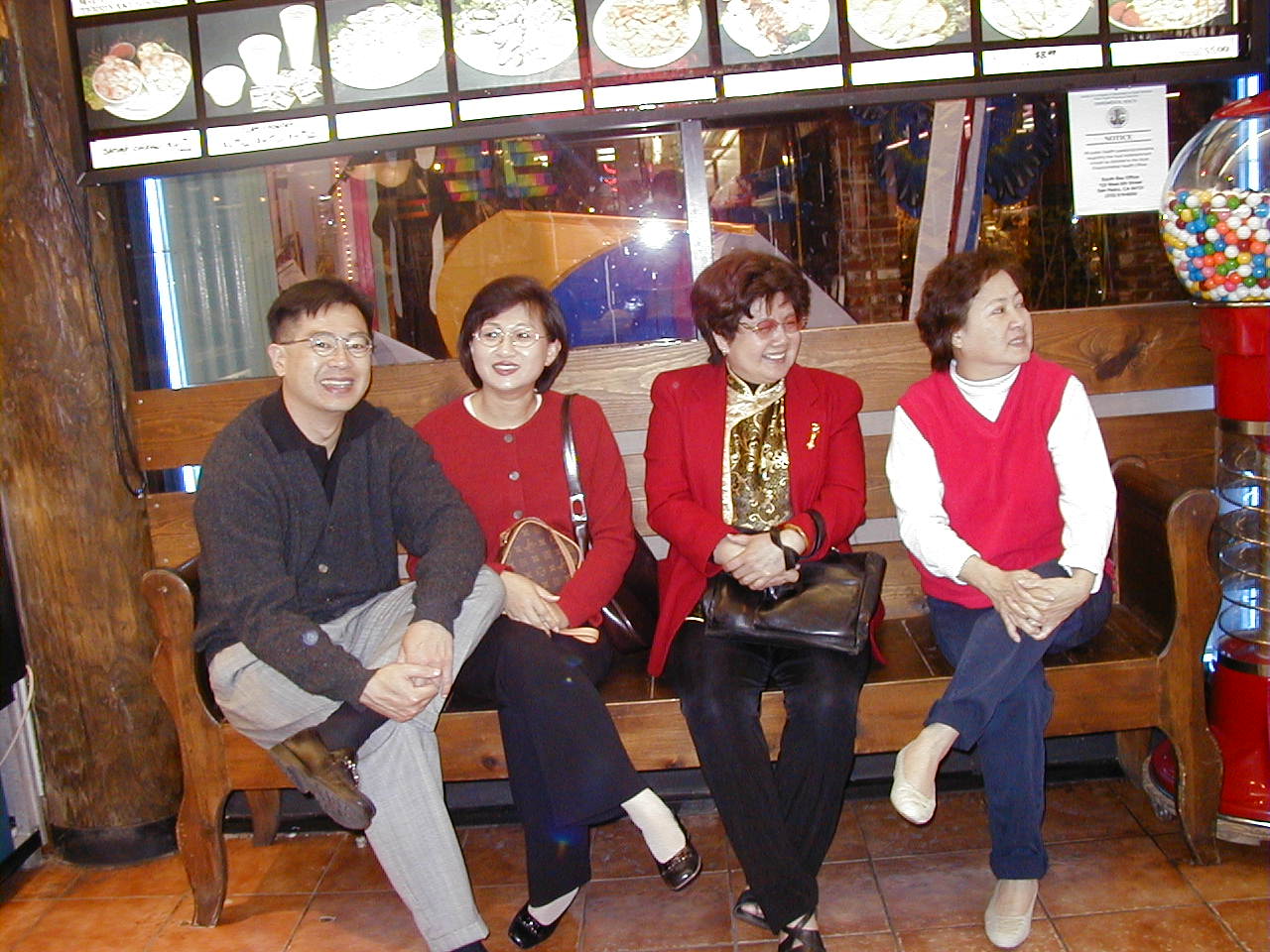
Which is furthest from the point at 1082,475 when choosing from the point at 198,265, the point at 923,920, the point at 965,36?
the point at 198,265

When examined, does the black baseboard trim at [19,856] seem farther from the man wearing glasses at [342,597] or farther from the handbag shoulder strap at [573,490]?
the handbag shoulder strap at [573,490]

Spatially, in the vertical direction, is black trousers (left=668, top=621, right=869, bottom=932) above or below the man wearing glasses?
below

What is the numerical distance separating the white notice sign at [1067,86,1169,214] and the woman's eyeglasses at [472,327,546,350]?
4.93ft

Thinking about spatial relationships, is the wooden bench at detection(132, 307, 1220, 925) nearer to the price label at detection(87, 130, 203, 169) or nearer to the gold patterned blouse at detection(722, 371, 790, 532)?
the gold patterned blouse at detection(722, 371, 790, 532)

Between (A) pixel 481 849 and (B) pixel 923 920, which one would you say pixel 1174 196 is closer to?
(B) pixel 923 920

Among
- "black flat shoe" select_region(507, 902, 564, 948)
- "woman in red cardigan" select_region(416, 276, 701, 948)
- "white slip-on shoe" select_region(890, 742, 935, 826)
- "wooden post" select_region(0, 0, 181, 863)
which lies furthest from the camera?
"wooden post" select_region(0, 0, 181, 863)

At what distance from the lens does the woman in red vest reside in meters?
2.44

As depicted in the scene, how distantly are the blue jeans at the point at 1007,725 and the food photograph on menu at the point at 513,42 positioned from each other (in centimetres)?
173

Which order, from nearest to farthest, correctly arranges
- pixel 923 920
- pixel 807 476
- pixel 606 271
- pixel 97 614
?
pixel 923 920, pixel 807 476, pixel 97 614, pixel 606 271

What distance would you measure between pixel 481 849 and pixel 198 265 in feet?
5.63

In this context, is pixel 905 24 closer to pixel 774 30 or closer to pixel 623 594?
pixel 774 30

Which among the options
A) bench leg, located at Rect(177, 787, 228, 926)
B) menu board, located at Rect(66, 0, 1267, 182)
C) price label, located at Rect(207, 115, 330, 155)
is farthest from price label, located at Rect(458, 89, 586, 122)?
bench leg, located at Rect(177, 787, 228, 926)

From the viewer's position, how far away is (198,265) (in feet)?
10.6

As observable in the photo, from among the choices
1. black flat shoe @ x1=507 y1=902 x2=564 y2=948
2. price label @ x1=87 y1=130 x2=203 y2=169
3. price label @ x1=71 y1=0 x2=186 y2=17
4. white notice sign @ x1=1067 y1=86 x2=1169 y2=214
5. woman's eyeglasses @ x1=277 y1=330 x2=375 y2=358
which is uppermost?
price label @ x1=71 y1=0 x2=186 y2=17
